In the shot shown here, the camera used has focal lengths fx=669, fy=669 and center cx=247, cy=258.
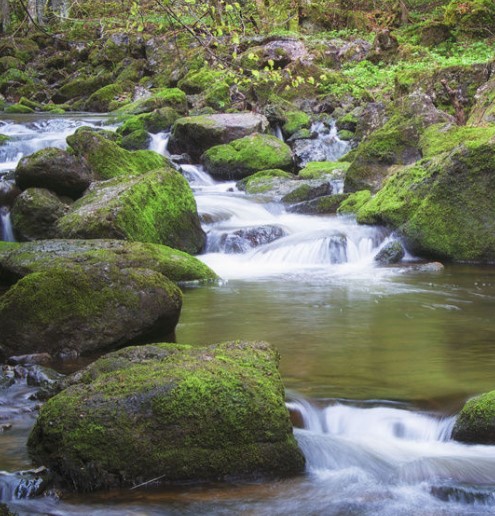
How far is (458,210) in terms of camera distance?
35.1 feet

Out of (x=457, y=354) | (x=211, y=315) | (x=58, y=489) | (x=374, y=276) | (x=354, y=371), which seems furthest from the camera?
(x=374, y=276)

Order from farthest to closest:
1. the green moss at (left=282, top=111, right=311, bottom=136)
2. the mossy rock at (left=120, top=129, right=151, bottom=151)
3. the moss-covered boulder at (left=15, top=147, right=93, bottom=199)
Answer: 1. the green moss at (left=282, top=111, right=311, bottom=136)
2. the mossy rock at (left=120, top=129, right=151, bottom=151)
3. the moss-covered boulder at (left=15, top=147, right=93, bottom=199)

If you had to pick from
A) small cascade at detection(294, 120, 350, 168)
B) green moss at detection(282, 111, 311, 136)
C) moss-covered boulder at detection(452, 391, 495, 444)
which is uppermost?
green moss at detection(282, 111, 311, 136)

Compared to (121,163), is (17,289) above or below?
below

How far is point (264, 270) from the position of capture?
1087 centimetres

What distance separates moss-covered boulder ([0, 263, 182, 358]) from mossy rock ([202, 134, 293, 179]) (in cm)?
1066

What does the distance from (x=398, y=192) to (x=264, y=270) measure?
284 centimetres

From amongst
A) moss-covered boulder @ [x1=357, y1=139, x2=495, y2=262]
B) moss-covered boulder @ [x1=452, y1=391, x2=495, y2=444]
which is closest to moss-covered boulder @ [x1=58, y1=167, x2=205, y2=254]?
moss-covered boulder @ [x1=357, y1=139, x2=495, y2=262]

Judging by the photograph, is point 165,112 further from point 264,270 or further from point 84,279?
point 84,279

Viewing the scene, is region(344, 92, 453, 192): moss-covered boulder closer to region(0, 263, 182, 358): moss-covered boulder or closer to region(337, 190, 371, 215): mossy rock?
region(337, 190, 371, 215): mossy rock

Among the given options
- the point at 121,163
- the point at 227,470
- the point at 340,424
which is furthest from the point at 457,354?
the point at 121,163

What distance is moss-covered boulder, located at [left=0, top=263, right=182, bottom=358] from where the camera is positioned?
5969mm

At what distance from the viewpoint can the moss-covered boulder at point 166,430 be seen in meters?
3.72

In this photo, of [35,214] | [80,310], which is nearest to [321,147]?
[35,214]
